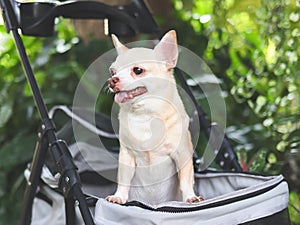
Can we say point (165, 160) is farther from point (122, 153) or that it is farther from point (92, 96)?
point (92, 96)

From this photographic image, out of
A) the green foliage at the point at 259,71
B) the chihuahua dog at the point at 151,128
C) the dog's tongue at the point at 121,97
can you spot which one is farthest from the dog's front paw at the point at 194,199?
the green foliage at the point at 259,71

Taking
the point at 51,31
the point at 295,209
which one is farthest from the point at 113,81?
the point at 295,209

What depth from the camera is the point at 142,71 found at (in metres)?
1.04

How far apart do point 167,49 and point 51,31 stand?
0.40m

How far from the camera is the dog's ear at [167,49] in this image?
3.49ft

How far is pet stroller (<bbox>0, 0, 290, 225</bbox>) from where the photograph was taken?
98 centimetres

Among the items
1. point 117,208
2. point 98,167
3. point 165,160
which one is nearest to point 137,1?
point 98,167

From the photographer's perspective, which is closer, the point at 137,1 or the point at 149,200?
the point at 149,200

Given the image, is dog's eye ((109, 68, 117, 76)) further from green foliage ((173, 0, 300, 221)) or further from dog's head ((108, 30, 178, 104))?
green foliage ((173, 0, 300, 221))

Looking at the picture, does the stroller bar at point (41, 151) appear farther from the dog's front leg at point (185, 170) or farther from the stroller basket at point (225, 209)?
the dog's front leg at point (185, 170)

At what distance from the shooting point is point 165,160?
1.11 m

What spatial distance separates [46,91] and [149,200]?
38.4 inches

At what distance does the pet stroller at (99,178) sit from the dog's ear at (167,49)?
250 mm

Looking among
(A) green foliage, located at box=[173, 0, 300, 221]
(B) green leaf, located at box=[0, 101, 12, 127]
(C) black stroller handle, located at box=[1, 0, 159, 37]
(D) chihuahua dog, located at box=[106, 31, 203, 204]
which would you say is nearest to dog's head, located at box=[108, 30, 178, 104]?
(D) chihuahua dog, located at box=[106, 31, 203, 204]
